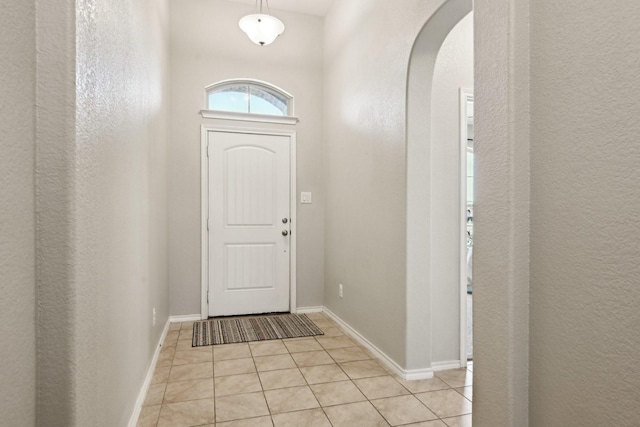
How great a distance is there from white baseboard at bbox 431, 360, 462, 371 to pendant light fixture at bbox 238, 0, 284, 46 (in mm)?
2947

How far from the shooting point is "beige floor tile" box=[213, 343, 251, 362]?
2874 millimetres

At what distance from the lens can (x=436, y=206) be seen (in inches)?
105

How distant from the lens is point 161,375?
2.54 meters

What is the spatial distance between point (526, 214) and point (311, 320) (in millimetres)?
2863

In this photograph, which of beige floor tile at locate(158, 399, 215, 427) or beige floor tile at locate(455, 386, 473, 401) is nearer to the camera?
beige floor tile at locate(158, 399, 215, 427)

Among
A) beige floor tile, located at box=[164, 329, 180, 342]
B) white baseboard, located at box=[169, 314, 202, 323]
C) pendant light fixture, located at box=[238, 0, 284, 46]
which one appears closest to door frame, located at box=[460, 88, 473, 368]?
pendant light fixture, located at box=[238, 0, 284, 46]

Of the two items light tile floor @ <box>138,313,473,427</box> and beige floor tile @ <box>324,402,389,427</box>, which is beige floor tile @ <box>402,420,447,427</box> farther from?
beige floor tile @ <box>324,402,389,427</box>

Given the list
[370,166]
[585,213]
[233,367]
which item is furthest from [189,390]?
[585,213]

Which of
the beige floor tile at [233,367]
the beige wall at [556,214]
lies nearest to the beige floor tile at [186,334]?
the beige floor tile at [233,367]

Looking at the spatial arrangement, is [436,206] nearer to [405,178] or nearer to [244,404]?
[405,178]

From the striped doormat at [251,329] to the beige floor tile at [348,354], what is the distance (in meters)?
0.46

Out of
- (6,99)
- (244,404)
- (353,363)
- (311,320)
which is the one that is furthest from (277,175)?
(6,99)

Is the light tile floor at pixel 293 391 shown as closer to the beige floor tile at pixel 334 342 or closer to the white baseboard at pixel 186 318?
the beige floor tile at pixel 334 342

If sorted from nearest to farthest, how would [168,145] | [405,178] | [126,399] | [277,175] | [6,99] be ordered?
1. [6,99]
2. [126,399]
3. [405,178]
4. [168,145]
5. [277,175]
